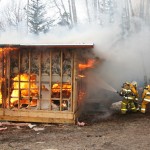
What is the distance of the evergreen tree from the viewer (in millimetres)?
35250

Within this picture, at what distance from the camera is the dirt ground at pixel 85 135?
26.8 feet

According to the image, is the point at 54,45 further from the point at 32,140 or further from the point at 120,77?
the point at 120,77

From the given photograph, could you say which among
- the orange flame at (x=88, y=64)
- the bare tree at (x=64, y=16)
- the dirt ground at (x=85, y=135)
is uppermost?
the bare tree at (x=64, y=16)

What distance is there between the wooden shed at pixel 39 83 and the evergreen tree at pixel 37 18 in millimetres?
24176

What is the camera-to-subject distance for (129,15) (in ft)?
86.9

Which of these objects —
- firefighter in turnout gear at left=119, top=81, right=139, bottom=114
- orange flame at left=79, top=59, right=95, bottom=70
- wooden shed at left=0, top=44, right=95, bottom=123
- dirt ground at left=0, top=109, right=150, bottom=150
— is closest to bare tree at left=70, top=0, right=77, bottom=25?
orange flame at left=79, top=59, right=95, bottom=70

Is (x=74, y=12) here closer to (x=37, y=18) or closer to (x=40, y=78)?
(x=37, y=18)

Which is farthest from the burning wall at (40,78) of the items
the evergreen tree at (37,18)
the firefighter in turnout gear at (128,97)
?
the evergreen tree at (37,18)

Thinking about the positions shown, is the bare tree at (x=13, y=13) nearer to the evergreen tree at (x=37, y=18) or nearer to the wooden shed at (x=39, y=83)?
the evergreen tree at (x=37, y=18)

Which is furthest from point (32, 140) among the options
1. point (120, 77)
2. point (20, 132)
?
point (120, 77)

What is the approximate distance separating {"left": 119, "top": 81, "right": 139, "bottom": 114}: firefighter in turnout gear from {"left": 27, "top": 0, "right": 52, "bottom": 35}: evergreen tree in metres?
23.7

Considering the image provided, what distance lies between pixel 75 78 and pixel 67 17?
897 inches

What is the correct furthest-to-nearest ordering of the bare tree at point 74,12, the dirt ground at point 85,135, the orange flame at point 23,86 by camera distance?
the bare tree at point 74,12, the orange flame at point 23,86, the dirt ground at point 85,135

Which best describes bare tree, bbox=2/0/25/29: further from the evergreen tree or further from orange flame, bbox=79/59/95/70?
orange flame, bbox=79/59/95/70
